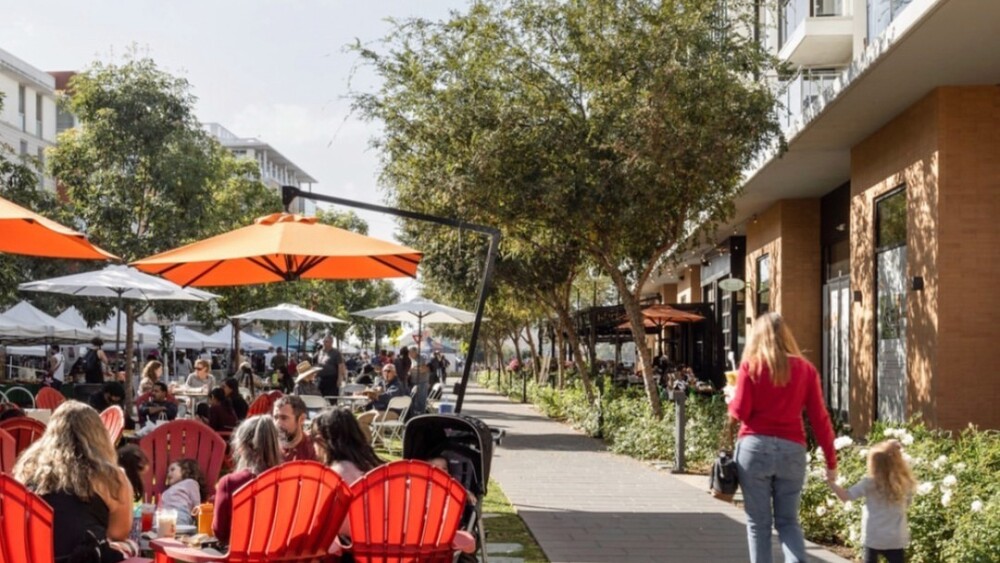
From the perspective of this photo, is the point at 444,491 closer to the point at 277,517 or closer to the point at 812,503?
the point at 277,517

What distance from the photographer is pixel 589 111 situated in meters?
16.8

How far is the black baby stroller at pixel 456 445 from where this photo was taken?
8.02 m

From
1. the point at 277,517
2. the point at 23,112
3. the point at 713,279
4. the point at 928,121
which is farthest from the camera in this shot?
the point at 23,112

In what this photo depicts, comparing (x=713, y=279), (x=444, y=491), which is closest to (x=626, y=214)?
(x=444, y=491)

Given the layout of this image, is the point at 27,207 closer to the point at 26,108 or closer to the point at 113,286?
the point at 113,286

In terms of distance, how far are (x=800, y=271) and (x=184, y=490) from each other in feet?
61.4

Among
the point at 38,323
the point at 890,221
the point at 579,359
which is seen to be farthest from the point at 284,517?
the point at 38,323

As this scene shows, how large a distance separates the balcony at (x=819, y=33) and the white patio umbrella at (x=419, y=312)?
26.8ft

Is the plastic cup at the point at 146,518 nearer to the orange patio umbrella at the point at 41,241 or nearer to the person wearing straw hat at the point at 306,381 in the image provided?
the orange patio umbrella at the point at 41,241

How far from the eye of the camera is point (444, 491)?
19.0 feet

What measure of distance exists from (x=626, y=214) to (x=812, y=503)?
21.0ft

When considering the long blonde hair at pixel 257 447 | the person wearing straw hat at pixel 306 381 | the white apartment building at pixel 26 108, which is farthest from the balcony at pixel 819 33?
the white apartment building at pixel 26 108

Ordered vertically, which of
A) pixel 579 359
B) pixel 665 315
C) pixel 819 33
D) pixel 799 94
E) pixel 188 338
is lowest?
pixel 579 359

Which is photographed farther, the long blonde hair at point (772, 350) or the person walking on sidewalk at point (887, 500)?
the long blonde hair at point (772, 350)
